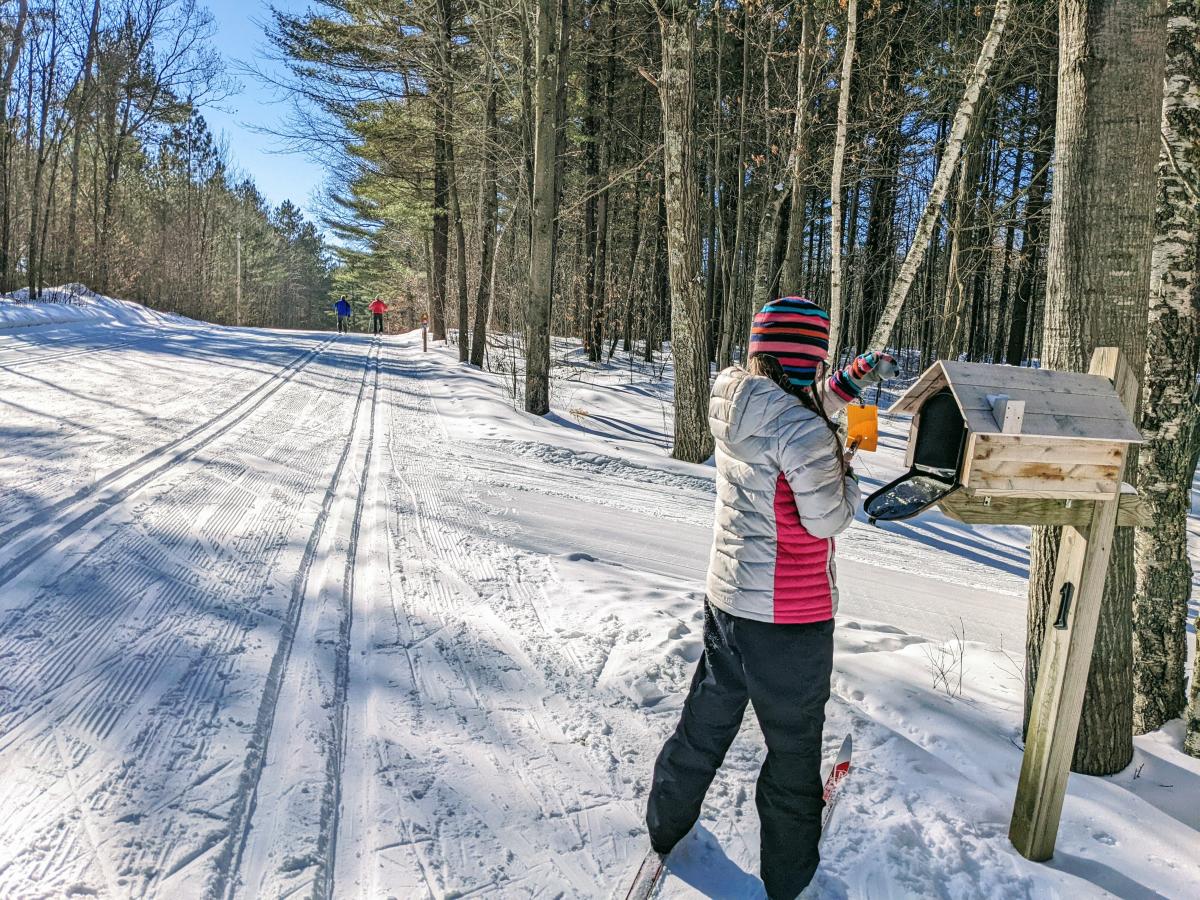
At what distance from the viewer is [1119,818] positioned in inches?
104

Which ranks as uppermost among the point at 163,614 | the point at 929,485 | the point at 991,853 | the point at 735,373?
the point at 735,373

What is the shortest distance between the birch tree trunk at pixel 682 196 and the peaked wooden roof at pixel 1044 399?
20.2 feet

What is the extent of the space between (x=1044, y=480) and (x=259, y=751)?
291cm

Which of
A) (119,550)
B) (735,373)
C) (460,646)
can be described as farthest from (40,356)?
(735,373)

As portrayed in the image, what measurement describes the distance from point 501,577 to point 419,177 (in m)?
16.9

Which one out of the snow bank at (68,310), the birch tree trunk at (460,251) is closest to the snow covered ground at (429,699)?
the birch tree trunk at (460,251)

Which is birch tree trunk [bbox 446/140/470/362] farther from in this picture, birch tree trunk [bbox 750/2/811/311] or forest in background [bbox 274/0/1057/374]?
birch tree trunk [bbox 750/2/811/311]

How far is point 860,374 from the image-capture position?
224cm

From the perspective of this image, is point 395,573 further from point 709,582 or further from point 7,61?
point 7,61

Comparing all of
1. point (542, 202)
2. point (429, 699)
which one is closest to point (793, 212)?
point (542, 202)

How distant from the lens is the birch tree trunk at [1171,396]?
10.6 feet

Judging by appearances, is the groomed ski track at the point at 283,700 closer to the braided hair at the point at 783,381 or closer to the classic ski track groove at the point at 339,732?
the classic ski track groove at the point at 339,732

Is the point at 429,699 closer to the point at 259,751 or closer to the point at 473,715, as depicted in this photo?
the point at 473,715

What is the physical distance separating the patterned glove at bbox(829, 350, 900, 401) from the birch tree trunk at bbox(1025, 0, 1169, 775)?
1.17 m
